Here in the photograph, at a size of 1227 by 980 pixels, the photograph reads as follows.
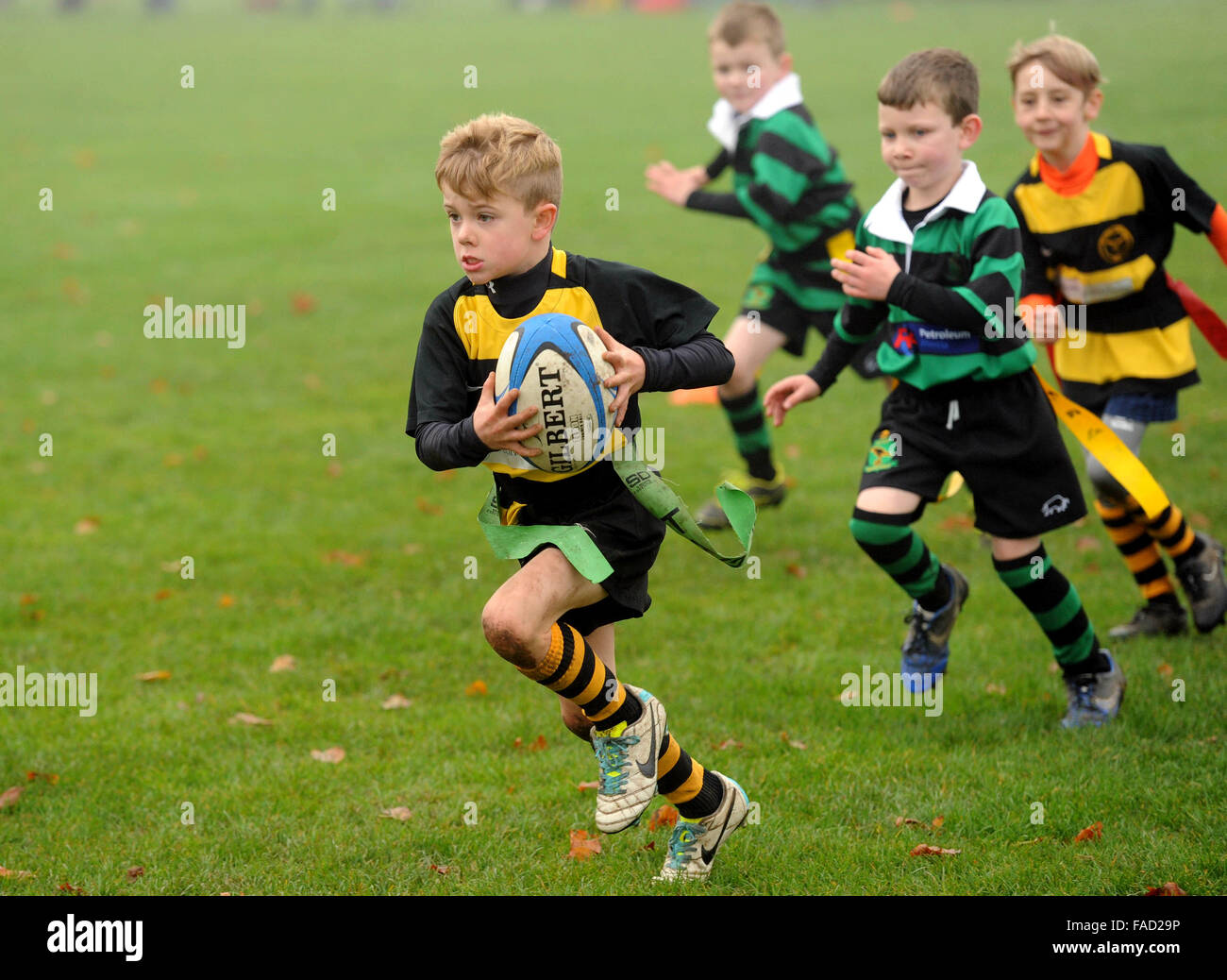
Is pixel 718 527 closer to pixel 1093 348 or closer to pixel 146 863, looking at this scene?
pixel 1093 348

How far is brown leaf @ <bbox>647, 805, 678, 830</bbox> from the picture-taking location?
472 centimetres

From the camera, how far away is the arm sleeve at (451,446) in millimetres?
3582

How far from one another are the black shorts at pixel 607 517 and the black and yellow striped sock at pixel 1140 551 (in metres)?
3.05

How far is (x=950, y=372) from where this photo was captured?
4.96m

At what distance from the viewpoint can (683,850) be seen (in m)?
4.23

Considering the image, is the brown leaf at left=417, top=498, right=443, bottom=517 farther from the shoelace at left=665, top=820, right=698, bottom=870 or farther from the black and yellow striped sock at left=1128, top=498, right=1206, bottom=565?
the shoelace at left=665, top=820, right=698, bottom=870

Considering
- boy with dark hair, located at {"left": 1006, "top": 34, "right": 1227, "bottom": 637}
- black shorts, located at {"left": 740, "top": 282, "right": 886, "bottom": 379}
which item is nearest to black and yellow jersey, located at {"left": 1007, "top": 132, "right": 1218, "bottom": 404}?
boy with dark hair, located at {"left": 1006, "top": 34, "right": 1227, "bottom": 637}

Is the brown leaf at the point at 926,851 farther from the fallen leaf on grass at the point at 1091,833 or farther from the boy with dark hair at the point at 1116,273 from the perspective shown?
the boy with dark hair at the point at 1116,273

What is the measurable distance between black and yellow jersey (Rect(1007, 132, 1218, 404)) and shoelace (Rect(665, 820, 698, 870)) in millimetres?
2878

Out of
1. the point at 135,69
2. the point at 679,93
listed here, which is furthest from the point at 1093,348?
the point at 135,69

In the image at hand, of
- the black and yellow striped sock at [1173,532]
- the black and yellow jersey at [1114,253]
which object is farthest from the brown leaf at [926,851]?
the black and yellow jersey at [1114,253]

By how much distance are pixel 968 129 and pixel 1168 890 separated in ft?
8.96

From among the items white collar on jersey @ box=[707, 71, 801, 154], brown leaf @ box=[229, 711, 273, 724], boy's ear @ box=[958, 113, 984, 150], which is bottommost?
brown leaf @ box=[229, 711, 273, 724]
